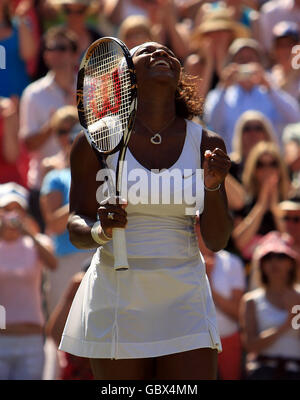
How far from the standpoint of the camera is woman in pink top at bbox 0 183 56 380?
19.7 ft

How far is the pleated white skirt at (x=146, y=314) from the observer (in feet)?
11.5

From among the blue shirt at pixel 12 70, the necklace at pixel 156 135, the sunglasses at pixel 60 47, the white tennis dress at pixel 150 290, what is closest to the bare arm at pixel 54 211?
the sunglasses at pixel 60 47

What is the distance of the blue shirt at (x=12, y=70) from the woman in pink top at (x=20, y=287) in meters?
2.00

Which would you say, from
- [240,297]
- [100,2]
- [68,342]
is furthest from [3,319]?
[100,2]

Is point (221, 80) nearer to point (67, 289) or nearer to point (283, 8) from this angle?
point (283, 8)

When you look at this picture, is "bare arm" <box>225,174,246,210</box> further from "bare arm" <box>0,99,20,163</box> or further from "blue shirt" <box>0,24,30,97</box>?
"blue shirt" <box>0,24,30,97</box>

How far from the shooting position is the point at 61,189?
21.7 feet

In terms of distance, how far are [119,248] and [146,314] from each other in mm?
302

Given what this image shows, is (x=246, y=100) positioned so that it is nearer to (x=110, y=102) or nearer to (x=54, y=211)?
(x=54, y=211)

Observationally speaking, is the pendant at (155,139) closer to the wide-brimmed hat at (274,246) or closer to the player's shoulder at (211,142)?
the player's shoulder at (211,142)

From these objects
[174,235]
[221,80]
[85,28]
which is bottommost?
[174,235]

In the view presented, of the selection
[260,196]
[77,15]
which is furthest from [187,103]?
[77,15]

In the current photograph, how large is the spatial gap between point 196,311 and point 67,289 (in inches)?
109
